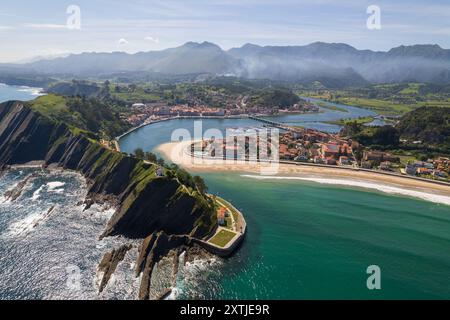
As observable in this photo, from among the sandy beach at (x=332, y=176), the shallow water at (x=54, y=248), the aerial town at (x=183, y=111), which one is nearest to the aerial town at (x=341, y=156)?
the sandy beach at (x=332, y=176)

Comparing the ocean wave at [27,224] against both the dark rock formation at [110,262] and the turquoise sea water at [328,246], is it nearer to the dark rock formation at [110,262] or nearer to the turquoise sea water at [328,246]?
the dark rock formation at [110,262]

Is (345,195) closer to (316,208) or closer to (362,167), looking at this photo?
(316,208)

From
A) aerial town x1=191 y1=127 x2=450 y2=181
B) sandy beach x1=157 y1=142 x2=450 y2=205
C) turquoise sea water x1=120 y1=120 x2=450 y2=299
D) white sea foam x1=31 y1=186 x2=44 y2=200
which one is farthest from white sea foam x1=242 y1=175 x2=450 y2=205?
white sea foam x1=31 y1=186 x2=44 y2=200

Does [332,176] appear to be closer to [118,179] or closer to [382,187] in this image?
[382,187]

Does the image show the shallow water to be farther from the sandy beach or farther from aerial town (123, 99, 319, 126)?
aerial town (123, 99, 319, 126)

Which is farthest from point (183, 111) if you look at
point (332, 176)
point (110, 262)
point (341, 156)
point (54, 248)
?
point (110, 262)
